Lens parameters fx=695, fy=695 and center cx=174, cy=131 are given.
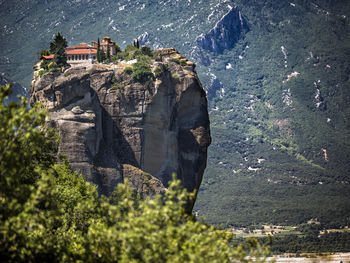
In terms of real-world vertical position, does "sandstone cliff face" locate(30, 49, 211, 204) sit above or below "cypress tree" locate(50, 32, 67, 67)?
below

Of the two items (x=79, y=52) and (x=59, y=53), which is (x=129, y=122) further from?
(x=79, y=52)

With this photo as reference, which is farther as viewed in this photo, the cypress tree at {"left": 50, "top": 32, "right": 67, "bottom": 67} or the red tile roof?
the red tile roof

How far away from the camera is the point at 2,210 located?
3853 cm

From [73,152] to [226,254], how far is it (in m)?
51.0

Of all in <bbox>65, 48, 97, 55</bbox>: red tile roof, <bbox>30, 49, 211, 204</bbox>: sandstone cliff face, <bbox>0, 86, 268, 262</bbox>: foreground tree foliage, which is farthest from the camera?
<bbox>65, 48, 97, 55</bbox>: red tile roof

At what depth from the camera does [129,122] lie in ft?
317

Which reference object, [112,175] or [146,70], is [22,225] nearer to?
[112,175]

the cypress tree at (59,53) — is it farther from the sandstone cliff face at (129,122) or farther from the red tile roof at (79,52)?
the red tile roof at (79,52)

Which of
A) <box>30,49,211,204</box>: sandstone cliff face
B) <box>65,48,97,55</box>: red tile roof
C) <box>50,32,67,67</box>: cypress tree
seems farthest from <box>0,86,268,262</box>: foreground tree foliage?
<box>65,48,97,55</box>: red tile roof

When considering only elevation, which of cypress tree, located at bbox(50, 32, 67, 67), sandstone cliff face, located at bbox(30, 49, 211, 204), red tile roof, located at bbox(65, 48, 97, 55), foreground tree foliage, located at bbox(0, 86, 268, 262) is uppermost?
red tile roof, located at bbox(65, 48, 97, 55)

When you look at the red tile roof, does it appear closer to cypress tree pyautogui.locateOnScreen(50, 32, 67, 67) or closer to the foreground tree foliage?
cypress tree pyautogui.locateOnScreen(50, 32, 67, 67)

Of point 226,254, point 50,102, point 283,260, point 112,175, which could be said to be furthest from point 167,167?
point 283,260

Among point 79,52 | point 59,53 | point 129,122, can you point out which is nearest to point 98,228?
point 129,122

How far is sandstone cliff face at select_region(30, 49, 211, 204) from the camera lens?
293ft
